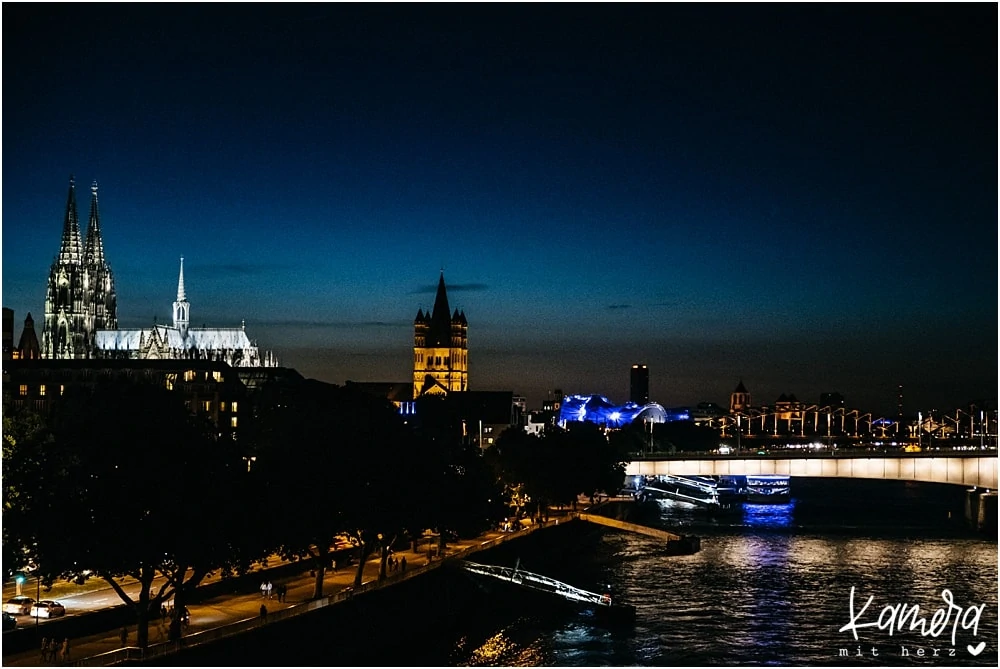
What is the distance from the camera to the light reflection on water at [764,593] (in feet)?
166

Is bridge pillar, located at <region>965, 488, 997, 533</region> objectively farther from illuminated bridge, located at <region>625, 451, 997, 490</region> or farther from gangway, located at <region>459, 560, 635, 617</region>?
gangway, located at <region>459, 560, 635, 617</region>

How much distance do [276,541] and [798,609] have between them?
80.1 feet

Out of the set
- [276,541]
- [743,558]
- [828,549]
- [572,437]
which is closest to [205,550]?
[276,541]

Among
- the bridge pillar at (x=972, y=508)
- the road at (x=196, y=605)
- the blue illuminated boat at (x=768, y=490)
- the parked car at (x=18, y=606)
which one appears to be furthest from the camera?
the blue illuminated boat at (x=768, y=490)

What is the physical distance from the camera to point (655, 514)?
4966 inches

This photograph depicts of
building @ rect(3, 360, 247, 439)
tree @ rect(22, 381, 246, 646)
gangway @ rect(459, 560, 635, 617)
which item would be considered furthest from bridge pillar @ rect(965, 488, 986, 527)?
building @ rect(3, 360, 247, 439)

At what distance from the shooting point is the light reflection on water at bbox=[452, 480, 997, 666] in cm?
5069

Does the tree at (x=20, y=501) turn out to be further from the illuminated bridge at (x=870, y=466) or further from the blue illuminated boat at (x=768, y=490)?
the blue illuminated boat at (x=768, y=490)

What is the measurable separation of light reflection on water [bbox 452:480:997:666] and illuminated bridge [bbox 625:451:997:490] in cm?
403

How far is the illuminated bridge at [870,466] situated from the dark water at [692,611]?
31.8 ft

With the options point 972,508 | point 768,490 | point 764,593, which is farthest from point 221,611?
point 768,490

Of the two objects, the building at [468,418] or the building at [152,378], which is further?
the building at [468,418]

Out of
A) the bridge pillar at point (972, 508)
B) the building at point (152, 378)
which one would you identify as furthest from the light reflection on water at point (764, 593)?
the building at point (152, 378)

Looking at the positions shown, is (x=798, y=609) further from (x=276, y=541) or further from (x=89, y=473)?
(x=89, y=473)
